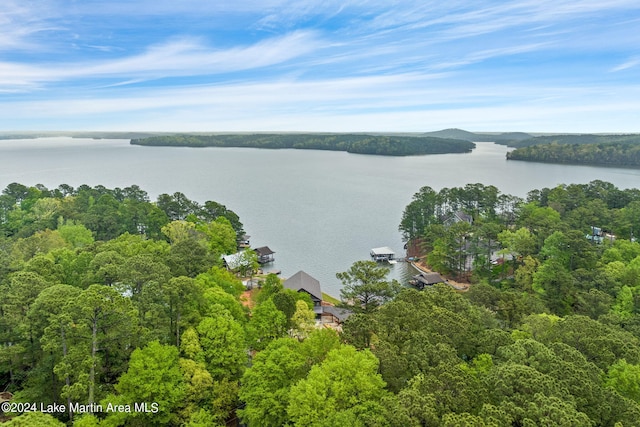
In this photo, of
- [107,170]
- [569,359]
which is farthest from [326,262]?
[107,170]

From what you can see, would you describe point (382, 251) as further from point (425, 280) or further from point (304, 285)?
point (304, 285)

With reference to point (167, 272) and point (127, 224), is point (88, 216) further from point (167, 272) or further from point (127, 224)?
point (167, 272)

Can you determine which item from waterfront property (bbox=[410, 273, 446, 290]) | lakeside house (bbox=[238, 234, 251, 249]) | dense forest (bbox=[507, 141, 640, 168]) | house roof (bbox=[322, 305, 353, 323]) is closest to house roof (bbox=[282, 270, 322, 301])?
house roof (bbox=[322, 305, 353, 323])

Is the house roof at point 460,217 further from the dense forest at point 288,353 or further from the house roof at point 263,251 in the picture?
the house roof at point 263,251

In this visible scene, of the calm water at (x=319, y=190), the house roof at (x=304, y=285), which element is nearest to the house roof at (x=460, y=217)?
the calm water at (x=319, y=190)

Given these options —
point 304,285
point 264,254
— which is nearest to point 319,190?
point 264,254
